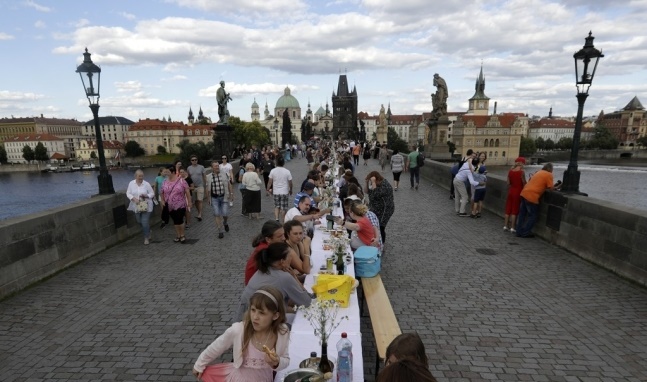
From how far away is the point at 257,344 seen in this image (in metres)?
2.86

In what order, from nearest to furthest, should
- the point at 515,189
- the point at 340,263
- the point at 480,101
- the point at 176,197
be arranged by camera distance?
the point at 340,263, the point at 176,197, the point at 515,189, the point at 480,101

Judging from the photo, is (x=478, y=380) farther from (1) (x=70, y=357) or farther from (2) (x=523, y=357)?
(1) (x=70, y=357)

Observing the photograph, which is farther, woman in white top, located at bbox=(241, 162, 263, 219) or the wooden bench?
woman in white top, located at bbox=(241, 162, 263, 219)

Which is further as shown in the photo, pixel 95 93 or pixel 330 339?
pixel 95 93

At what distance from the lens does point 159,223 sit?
1041 cm

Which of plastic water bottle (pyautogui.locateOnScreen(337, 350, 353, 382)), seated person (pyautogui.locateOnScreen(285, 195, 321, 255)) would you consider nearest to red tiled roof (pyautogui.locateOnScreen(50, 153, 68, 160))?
seated person (pyautogui.locateOnScreen(285, 195, 321, 255))

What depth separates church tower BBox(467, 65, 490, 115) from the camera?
12902 centimetres

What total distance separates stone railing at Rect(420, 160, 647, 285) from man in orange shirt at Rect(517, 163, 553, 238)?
22cm

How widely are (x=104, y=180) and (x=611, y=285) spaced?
10.3 meters

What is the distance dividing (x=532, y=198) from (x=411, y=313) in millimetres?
4917

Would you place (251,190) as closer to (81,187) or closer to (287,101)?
(81,187)

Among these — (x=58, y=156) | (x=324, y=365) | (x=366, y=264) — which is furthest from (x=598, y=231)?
(x=58, y=156)

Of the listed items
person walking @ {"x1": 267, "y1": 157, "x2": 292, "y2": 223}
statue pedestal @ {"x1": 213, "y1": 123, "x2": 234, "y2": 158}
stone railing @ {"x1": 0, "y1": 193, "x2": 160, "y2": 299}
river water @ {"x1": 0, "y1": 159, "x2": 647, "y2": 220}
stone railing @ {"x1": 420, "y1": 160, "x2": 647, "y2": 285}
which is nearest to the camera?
stone railing @ {"x1": 0, "y1": 193, "x2": 160, "y2": 299}

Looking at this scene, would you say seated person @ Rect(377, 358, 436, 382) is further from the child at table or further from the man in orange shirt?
the man in orange shirt
